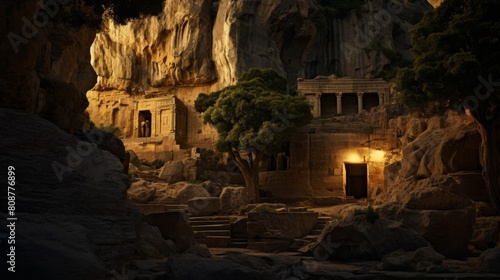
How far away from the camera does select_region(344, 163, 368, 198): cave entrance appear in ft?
105

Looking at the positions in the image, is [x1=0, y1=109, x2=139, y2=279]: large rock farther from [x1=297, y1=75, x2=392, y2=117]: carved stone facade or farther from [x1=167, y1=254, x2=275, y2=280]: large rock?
[x1=297, y1=75, x2=392, y2=117]: carved stone facade

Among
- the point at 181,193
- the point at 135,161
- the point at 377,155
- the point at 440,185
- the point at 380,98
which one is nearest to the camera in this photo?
the point at 440,185

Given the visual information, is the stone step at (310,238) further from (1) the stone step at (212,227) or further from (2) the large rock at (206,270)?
(2) the large rock at (206,270)

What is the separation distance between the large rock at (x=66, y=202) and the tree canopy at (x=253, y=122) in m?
18.4

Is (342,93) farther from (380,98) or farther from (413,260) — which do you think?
(413,260)

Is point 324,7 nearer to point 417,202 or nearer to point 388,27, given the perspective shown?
point 388,27

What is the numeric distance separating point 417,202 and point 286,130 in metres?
14.4

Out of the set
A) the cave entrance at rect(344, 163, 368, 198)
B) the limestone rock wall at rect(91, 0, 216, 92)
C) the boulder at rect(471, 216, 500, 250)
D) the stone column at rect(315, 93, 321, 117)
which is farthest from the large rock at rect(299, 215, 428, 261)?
the limestone rock wall at rect(91, 0, 216, 92)

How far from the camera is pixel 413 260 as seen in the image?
33.1ft

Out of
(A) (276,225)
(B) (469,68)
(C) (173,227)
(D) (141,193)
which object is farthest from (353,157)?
(C) (173,227)

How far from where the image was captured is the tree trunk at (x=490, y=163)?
635 inches

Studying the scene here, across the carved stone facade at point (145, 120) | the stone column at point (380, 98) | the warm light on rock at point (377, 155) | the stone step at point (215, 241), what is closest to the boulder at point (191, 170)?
the carved stone facade at point (145, 120)

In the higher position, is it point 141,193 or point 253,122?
point 253,122

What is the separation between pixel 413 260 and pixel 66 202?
689cm
